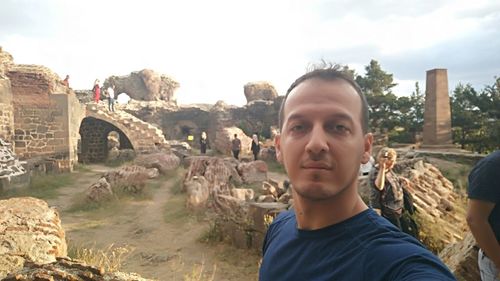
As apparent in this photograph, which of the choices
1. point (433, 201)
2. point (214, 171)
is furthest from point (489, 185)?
point (214, 171)

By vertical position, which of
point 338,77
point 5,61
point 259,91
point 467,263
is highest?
point 259,91

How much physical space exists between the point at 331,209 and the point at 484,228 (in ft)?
3.83

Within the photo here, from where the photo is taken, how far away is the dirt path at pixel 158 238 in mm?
5105

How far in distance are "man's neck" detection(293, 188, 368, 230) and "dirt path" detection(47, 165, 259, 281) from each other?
323cm

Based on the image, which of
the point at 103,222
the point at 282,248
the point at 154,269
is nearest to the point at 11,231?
the point at 154,269

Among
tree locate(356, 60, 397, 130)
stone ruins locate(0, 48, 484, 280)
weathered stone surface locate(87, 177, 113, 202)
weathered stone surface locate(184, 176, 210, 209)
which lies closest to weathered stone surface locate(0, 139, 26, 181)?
stone ruins locate(0, 48, 484, 280)

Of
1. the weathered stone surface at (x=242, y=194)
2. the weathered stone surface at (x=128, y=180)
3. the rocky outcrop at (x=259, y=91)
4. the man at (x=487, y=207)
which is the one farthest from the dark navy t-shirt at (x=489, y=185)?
the rocky outcrop at (x=259, y=91)

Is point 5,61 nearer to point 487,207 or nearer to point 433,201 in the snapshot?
point 433,201

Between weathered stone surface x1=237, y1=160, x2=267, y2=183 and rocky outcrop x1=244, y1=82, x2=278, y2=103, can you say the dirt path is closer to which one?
weathered stone surface x1=237, y1=160, x2=267, y2=183

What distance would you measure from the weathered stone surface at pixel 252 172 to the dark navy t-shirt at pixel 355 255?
32.8ft

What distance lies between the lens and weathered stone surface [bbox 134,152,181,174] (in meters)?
13.1

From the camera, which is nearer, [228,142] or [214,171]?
Result: [214,171]

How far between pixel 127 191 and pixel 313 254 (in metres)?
9.26

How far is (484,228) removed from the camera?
1.83 meters
